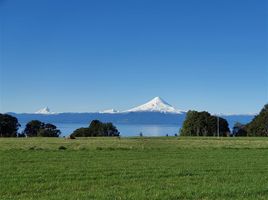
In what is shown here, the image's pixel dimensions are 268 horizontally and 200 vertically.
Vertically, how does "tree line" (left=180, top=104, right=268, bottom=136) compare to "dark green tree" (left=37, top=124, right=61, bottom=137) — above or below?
above

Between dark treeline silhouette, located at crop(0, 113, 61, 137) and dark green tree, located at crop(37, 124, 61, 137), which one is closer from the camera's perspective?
dark treeline silhouette, located at crop(0, 113, 61, 137)

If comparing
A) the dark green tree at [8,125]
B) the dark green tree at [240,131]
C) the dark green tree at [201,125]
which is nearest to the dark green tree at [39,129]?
the dark green tree at [8,125]

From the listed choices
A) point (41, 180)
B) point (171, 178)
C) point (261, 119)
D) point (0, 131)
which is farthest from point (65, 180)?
point (261, 119)

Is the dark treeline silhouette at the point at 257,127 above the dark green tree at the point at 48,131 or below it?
above

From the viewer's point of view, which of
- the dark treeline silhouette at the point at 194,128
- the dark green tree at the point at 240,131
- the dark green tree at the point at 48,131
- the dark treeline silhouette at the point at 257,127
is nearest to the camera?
the dark green tree at the point at 48,131

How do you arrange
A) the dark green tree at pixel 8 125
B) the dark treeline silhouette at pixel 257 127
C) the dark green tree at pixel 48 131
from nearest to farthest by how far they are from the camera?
the dark green tree at pixel 8 125, the dark green tree at pixel 48 131, the dark treeline silhouette at pixel 257 127

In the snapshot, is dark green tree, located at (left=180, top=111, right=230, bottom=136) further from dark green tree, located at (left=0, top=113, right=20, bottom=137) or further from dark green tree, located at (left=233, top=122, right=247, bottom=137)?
dark green tree, located at (left=0, top=113, right=20, bottom=137)

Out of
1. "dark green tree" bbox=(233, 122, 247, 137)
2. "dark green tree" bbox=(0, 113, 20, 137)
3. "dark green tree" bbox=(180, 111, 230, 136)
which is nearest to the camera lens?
"dark green tree" bbox=(0, 113, 20, 137)

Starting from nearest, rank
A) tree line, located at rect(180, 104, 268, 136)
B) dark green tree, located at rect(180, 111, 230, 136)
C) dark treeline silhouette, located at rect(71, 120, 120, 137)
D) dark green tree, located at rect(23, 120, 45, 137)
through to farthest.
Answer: dark treeline silhouette, located at rect(71, 120, 120, 137) → tree line, located at rect(180, 104, 268, 136) → dark green tree, located at rect(180, 111, 230, 136) → dark green tree, located at rect(23, 120, 45, 137)

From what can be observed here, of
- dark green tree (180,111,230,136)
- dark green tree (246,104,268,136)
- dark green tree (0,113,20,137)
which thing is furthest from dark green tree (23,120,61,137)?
dark green tree (246,104,268,136)

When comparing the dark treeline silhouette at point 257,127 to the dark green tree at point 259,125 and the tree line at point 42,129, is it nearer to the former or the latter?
the dark green tree at point 259,125

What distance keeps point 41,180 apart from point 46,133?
110 metres

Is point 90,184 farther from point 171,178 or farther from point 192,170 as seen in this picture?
point 192,170

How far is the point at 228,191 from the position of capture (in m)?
15.8
